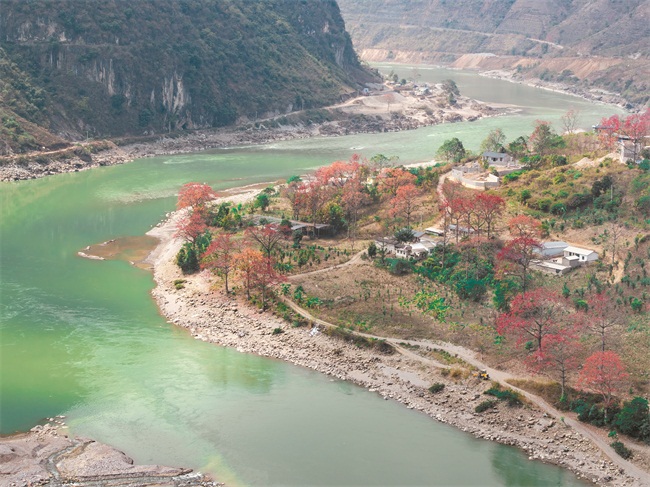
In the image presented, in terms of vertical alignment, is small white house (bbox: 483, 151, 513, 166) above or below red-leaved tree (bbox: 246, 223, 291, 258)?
above

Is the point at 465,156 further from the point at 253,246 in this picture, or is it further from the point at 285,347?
the point at 285,347

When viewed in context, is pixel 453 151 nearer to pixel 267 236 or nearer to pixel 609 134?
pixel 609 134

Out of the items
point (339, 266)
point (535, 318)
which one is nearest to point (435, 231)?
point (339, 266)

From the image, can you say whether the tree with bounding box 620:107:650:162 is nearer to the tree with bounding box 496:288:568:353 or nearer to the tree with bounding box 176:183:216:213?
the tree with bounding box 496:288:568:353

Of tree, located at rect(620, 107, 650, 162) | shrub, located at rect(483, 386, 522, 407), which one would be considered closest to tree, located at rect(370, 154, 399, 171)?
tree, located at rect(620, 107, 650, 162)

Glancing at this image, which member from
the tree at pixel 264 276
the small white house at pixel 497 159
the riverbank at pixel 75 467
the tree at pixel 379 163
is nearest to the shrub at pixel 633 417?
the riverbank at pixel 75 467
